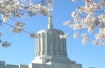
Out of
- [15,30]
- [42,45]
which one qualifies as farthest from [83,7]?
[42,45]

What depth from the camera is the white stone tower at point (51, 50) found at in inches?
2189

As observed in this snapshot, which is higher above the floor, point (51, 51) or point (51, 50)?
point (51, 50)

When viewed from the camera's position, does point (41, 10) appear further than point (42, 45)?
No

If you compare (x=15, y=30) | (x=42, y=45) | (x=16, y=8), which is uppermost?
(x=42, y=45)

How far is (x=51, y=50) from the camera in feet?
188

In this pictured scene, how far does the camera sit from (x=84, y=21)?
11547 mm

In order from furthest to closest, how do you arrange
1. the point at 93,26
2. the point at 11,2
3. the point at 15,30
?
1. the point at 93,26
2. the point at 15,30
3. the point at 11,2

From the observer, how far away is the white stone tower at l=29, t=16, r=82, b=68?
55.6 m

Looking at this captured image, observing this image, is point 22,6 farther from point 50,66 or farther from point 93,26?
point 50,66

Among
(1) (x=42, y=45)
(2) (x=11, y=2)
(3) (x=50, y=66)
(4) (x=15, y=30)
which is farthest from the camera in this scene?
(1) (x=42, y=45)

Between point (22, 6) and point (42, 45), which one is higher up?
point (42, 45)

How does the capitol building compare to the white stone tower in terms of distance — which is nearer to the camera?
the capitol building

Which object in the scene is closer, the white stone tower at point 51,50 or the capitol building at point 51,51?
the capitol building at point 51,51

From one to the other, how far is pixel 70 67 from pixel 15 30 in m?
44.9
